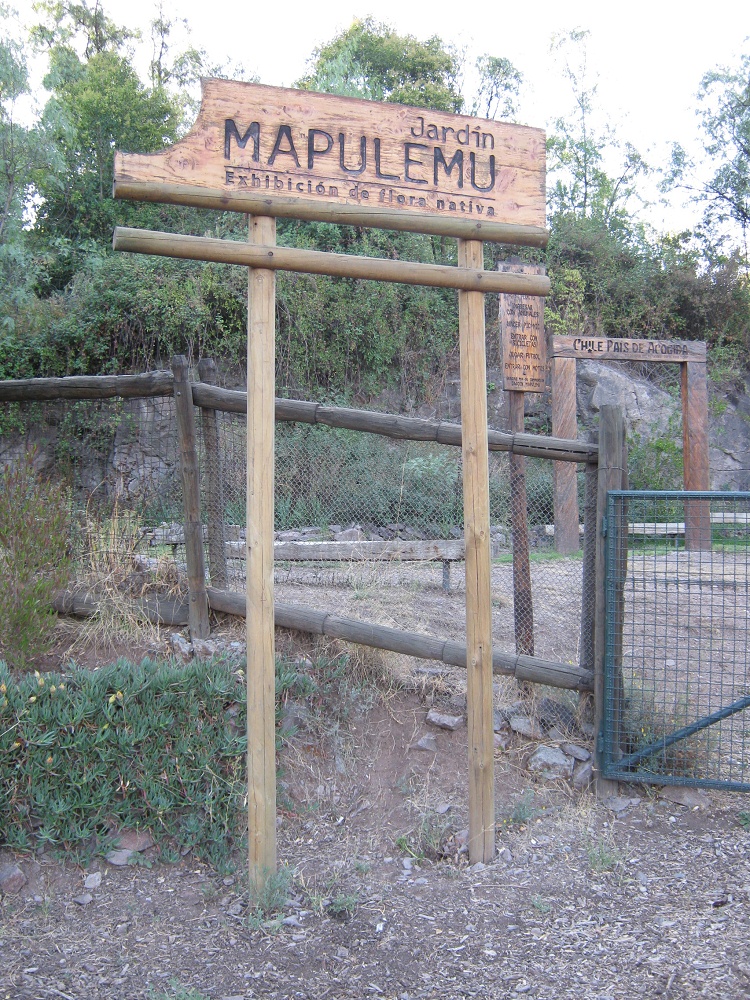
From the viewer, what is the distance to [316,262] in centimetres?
353

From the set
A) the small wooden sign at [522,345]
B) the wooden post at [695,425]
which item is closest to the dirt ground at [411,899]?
the small wooden sign at [522,345]

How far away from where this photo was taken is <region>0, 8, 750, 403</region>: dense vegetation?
41.0 feet

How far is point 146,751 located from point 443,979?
1638mm

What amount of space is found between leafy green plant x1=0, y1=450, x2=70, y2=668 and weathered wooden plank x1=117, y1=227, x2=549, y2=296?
179cm

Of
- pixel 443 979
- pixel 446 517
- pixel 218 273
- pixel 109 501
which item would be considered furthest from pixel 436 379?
pixel 443 979

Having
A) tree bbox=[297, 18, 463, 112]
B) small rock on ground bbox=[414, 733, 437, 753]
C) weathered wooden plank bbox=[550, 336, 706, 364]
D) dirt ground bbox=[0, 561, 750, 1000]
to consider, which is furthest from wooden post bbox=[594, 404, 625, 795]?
tree bbox=[297, 18, 463, 112]

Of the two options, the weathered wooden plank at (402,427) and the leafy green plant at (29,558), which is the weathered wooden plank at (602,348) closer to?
the weathered wooden plank at (402,427)

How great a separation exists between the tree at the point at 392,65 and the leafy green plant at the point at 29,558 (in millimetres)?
16057

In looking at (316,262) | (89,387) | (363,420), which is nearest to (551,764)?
(363,420)

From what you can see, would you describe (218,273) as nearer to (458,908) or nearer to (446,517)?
(446,517)

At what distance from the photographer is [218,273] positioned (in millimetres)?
12828

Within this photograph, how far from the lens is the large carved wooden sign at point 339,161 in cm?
338

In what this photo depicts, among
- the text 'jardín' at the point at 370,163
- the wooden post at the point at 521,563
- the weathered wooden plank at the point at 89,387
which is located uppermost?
the text 'jardín' at the point at 370,163

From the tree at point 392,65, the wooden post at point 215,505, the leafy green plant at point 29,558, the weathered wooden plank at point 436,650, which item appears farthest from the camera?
the tree at point 392,65
